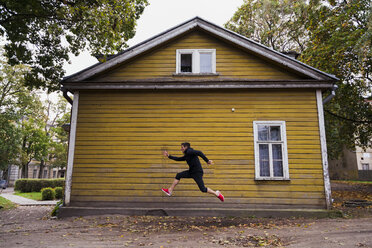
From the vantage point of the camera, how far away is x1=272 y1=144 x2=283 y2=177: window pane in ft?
27.0

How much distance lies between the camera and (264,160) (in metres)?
8.35

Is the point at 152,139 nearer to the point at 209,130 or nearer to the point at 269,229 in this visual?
the point at 209,130

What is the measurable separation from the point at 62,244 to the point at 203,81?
19.7 ft

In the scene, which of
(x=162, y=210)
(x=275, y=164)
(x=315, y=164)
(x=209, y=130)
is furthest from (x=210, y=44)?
(x=162, y=210)

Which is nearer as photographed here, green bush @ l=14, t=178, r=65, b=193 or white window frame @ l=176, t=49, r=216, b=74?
white window frame @ l=176, t=49, r=216, b=74

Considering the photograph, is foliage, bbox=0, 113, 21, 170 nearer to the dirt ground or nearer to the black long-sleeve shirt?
the dirt ground

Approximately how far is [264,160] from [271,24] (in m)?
17.7

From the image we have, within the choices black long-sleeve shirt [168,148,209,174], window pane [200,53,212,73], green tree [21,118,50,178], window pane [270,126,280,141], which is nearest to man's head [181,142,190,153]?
black long-sleeve shirt [168,148,209,174]

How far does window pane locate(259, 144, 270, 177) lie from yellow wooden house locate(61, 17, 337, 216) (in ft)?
0.10


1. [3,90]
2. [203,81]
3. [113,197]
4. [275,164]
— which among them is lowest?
[113,197]

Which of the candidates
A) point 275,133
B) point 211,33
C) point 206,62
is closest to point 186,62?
point 206,62

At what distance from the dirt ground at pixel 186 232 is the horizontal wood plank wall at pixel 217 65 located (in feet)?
15.7

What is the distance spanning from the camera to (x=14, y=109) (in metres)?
28.0

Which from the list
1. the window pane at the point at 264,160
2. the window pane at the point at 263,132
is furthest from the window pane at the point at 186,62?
the window pane at the point at 264,160
